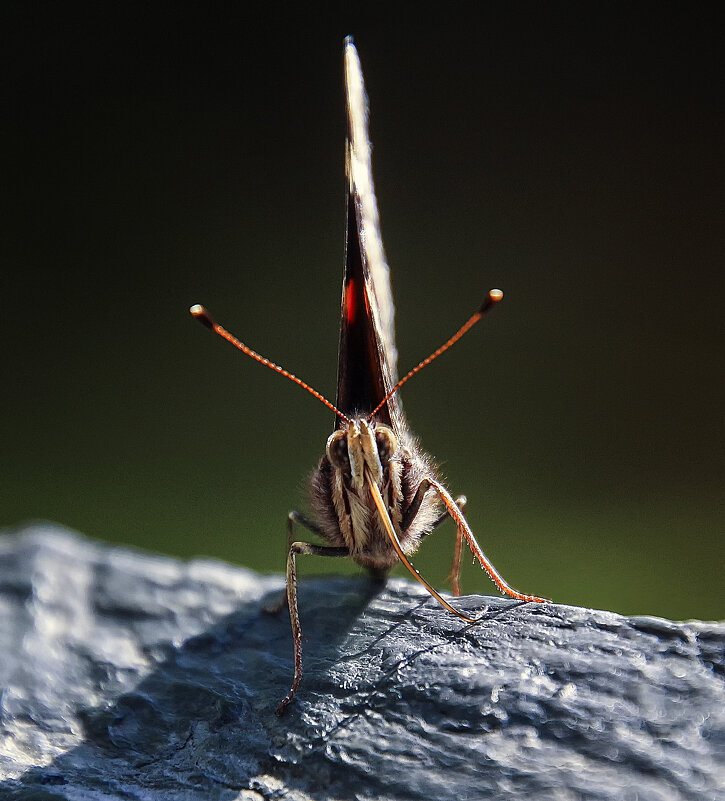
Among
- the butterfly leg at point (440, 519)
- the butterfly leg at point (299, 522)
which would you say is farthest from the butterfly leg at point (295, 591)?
the butterfly leg at point (440, 519)

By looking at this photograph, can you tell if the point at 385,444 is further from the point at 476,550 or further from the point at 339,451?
the point at 476,550

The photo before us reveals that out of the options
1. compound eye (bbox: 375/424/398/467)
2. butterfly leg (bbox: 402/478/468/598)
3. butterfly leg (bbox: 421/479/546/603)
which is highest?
compound eye (bbox: 375/424/398/467)

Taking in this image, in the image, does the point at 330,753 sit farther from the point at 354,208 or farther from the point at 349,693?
the point at 354,208

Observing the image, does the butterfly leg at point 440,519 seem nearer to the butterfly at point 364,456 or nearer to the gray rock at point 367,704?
the butterfly at point 364,456

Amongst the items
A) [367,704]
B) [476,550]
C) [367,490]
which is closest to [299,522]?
[367,490]

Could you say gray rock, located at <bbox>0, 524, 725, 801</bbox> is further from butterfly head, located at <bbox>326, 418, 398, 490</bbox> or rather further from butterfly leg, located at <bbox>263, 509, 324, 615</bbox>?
butterfly head, located at <bbox>326, 418, 398, 490</bbox>

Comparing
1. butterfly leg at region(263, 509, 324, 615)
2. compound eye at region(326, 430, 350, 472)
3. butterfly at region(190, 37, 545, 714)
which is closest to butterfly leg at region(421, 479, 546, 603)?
butterfly at region(190, 37, 545, 714)

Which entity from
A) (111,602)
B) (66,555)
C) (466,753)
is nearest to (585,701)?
(466,753)
